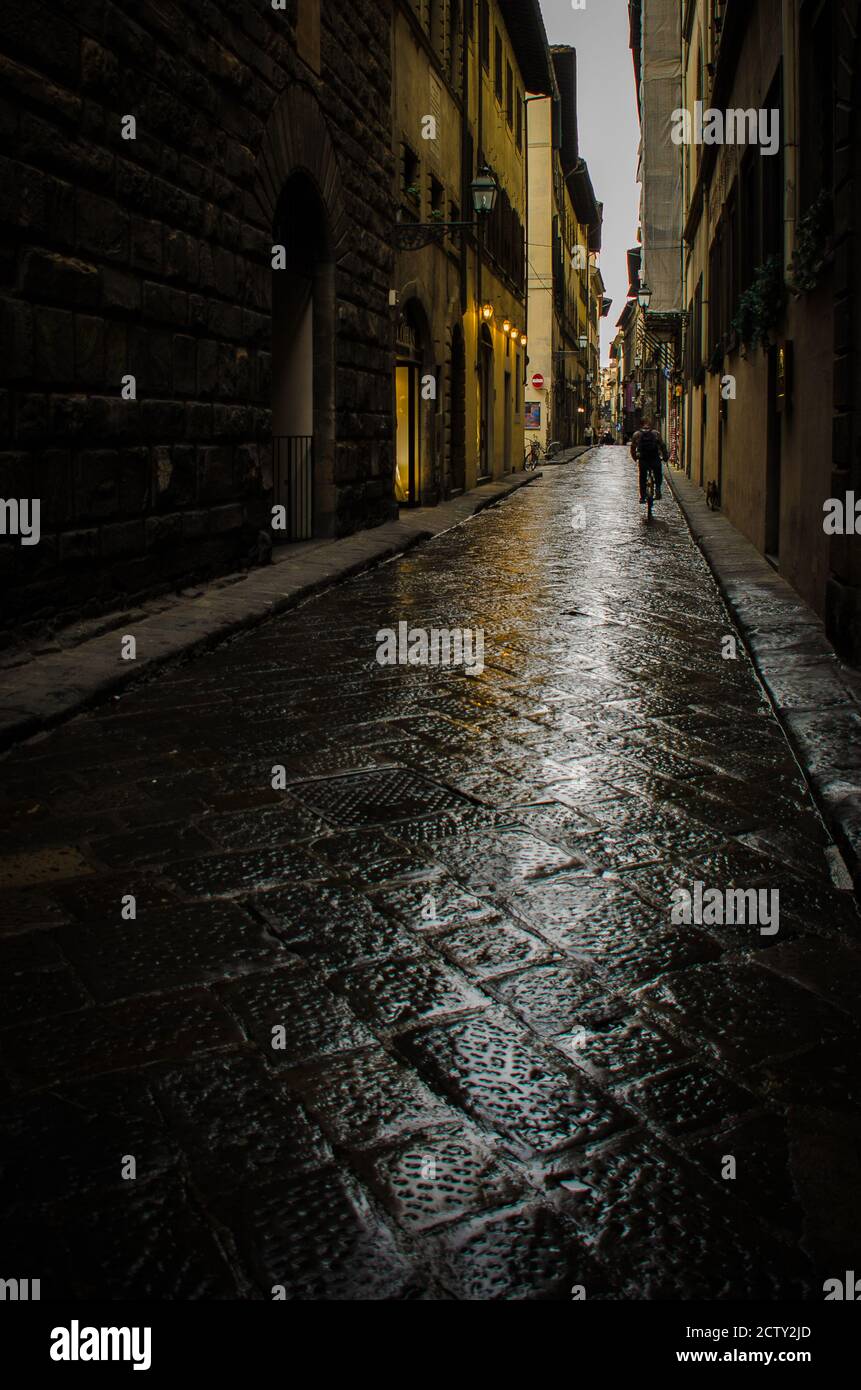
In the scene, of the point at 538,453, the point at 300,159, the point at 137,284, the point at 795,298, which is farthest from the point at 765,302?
the point at 538,453

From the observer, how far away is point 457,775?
440cm

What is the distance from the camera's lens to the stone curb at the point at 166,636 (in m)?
5.18

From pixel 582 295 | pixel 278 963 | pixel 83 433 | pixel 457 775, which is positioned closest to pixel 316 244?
pixel 83 433

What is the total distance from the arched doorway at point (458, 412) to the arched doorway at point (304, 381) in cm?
930

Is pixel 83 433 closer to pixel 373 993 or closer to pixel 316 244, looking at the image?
pixel 373 993

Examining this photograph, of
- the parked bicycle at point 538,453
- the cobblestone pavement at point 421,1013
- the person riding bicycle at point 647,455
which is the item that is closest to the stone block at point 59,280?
the cobblestone pavement at point 421,1013

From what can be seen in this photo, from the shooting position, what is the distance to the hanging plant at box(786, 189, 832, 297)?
7215 millimetres

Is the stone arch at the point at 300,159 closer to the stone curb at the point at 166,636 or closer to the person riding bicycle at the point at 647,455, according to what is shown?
the stone curb at the point at 166,636

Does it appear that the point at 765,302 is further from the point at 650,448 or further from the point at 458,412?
the point at 458,412

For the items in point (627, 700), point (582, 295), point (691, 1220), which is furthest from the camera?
point (582, 295)

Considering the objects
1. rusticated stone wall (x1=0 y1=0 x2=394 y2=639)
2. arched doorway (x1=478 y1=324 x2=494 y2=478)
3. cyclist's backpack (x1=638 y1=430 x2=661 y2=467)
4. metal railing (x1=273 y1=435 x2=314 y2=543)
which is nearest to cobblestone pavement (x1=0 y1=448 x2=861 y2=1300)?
rusticated stone wall (x1=0 y1=0 x2=394 y2=639)

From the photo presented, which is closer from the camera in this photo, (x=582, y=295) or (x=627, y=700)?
(x=627, y=700)

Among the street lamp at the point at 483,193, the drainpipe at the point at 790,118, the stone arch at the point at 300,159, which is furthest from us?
the street lamp at the point at 483,193
